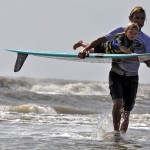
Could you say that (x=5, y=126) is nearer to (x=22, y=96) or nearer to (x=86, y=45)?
(x=86, y=45)

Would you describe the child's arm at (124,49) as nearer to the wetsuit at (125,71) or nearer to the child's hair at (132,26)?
the wetsuit at (125,71)

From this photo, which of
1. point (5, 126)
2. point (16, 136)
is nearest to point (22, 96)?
point (5, 126)

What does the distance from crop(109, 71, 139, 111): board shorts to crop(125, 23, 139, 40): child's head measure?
0.54 metres

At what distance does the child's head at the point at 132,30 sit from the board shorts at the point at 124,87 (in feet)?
1.77

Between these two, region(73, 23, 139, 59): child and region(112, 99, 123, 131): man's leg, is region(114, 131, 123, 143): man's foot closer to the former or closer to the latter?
region(112, 99, 123, 131): man's leg

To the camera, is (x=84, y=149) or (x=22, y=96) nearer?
(x=84, y=149)

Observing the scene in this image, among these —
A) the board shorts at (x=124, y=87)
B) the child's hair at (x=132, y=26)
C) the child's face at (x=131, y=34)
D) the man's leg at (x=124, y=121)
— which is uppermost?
the child's hair at (x=132, y=26)

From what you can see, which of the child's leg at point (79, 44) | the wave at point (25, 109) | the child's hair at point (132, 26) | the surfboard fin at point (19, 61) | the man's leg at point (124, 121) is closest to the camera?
the child's hair at point (132, 26)

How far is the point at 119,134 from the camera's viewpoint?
6461 mm

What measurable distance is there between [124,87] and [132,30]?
0.79 metres

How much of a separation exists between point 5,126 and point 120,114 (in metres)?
2.51

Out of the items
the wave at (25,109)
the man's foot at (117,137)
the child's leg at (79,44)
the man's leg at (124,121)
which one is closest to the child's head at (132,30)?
the child's leg at (79,44)

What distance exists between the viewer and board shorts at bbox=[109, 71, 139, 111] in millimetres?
6242

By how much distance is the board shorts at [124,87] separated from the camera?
624 centimetres
